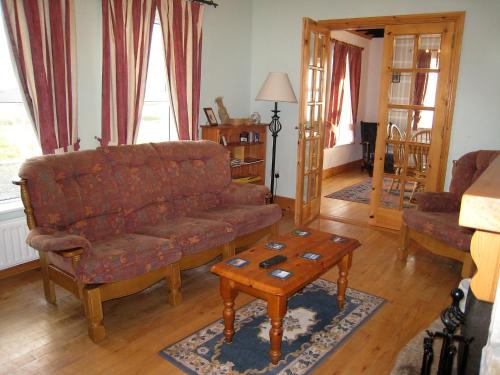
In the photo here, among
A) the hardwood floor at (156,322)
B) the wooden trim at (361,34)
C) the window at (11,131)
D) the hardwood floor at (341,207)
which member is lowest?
the hardwood floor at (156,322)

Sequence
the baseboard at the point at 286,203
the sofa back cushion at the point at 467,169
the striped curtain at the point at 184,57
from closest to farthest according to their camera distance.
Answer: the sofa back cushion at the point at 467,169
the striped curtain at the point at 184,57
the baseboard at the point at 286,203

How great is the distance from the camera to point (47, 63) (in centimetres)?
312

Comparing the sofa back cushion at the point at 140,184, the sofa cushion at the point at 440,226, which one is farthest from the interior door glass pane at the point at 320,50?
the sofa back cushion at the point at 140,184

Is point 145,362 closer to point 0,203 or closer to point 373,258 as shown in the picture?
point 0,203

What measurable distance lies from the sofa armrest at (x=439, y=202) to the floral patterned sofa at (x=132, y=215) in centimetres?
133

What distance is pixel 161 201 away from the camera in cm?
343

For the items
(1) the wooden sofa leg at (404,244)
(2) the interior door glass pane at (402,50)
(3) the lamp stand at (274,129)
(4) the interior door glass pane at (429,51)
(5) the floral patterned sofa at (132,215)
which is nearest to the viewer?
(5) the floral patterned sofa at (132,215)

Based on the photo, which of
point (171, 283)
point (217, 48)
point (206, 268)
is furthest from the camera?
point (217, 48)

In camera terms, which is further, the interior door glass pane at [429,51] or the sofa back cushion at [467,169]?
the interior door glass pane at [429,51]

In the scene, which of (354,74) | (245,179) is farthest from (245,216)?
(354,74)

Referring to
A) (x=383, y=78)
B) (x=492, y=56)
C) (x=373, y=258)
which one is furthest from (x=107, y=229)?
(x=492, y=56)

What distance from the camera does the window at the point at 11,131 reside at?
313cm

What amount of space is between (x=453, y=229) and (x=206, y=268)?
79.7 inches

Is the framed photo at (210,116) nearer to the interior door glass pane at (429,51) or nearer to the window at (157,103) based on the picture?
the window at (157,103)
